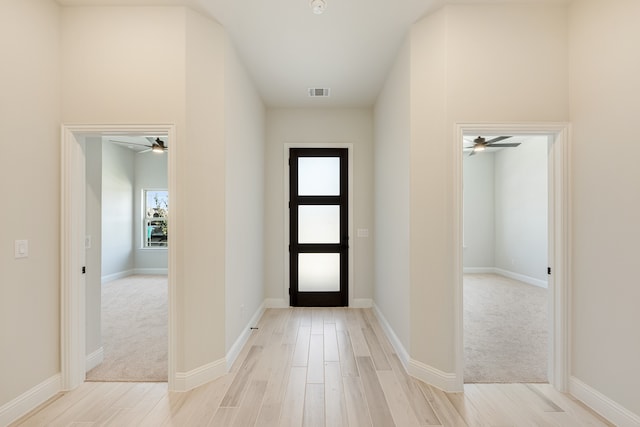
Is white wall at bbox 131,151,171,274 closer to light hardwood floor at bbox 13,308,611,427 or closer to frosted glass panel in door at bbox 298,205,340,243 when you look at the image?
frosted glass panel in door at bbox 298,205,340,243

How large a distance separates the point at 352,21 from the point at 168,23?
1.57 meters

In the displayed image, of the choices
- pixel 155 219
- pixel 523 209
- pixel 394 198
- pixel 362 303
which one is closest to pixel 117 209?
pixel 155 219

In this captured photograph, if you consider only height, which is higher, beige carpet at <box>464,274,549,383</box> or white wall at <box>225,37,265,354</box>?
white wall at <box>225,37,265,354</box>

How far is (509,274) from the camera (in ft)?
24.5

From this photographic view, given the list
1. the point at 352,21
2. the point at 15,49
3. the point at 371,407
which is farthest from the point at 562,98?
the point at 15,49

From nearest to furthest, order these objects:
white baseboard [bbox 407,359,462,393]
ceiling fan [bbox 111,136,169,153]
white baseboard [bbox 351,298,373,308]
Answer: white baseboard [bbox 407,359,462,393]
white baseboard [bbox 351,298,373,308]
ceiling fan [bbox 111,136,169,153]

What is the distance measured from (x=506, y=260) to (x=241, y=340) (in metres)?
6.84

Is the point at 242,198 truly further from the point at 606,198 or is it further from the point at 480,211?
the point at 480,211

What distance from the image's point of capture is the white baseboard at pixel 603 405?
6.67ft

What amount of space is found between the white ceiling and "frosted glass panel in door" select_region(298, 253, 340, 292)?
8.11 feet

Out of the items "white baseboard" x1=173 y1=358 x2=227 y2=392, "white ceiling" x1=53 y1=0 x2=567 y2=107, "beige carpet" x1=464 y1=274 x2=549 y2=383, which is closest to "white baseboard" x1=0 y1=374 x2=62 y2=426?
"white baseboard" x1=173 y1=358 x2=227 y2=392

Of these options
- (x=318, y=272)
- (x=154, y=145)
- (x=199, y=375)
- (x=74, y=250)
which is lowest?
(x=199, y=375)

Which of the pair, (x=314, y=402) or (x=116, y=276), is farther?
(x=116, y=276)

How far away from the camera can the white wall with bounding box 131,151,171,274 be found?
26.2 ft
